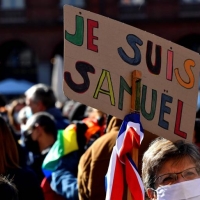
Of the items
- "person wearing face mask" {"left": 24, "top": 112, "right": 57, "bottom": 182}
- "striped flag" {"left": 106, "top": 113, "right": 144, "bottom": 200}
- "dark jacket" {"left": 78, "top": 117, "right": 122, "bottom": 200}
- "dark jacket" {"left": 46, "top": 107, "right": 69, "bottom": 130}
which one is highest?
"striped flag" {"left": 106, "top": 113, "right": 144, "bottom": 200}

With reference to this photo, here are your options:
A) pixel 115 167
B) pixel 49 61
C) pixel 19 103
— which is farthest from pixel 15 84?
pixel 115 167

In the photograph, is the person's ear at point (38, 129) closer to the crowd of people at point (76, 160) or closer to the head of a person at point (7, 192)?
the crowd of people at point (76, 160)

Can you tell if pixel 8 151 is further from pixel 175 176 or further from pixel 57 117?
pixel 57 117

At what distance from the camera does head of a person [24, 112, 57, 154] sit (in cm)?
560

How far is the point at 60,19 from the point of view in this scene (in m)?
27.7

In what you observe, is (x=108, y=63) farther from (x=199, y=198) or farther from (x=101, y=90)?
(x=199, y=198)

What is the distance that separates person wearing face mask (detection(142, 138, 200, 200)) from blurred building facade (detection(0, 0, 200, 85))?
2450 cm

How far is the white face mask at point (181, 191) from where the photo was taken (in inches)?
107

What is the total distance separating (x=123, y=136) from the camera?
3.13 metres

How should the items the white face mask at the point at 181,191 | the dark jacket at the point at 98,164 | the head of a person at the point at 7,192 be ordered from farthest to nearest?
1. the dark jacket at the point at 98,164
2. the white face mask at the point at 181,191
3. the head of a person at the point at 7,192

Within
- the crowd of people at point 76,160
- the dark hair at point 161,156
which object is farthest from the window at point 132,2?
the dark hair at point 161,156

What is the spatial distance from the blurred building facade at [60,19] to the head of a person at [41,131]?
71.1ft

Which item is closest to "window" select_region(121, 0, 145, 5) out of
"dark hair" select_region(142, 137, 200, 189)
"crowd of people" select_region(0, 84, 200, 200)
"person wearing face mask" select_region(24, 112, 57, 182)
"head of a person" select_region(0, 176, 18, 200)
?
"crowd of people" select_region(0, 84, 200, 200)

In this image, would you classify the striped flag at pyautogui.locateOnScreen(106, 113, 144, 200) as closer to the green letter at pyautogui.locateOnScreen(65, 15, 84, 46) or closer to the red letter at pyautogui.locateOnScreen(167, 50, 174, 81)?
the red letter at pyautogui.locateOnScreen(167, 50, 174, 81)
